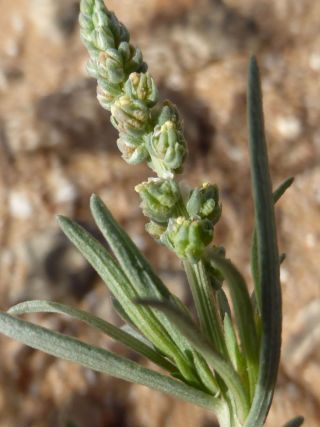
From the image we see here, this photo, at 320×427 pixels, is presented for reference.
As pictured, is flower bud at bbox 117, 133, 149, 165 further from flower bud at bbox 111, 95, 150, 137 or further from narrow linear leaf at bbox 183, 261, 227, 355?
narrow linear leaf at bbox 183, 261, 227, 355

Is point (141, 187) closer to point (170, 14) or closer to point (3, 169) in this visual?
point (3, 169)

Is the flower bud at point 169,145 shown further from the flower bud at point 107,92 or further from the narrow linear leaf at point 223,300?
the narrow linear leaf at point 223,300

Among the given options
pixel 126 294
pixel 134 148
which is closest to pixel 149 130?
pixel 134 148

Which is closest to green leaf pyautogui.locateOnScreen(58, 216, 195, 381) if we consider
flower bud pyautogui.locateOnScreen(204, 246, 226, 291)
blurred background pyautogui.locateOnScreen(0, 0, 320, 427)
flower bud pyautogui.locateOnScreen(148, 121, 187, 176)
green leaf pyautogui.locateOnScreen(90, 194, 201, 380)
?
green leaf pyautogui.locateOnScreen(90, 194, 201, 380)

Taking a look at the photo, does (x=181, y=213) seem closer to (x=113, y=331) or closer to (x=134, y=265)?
(x=134, y=265)

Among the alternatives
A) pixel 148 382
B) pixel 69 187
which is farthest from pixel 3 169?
pixel 148 382
